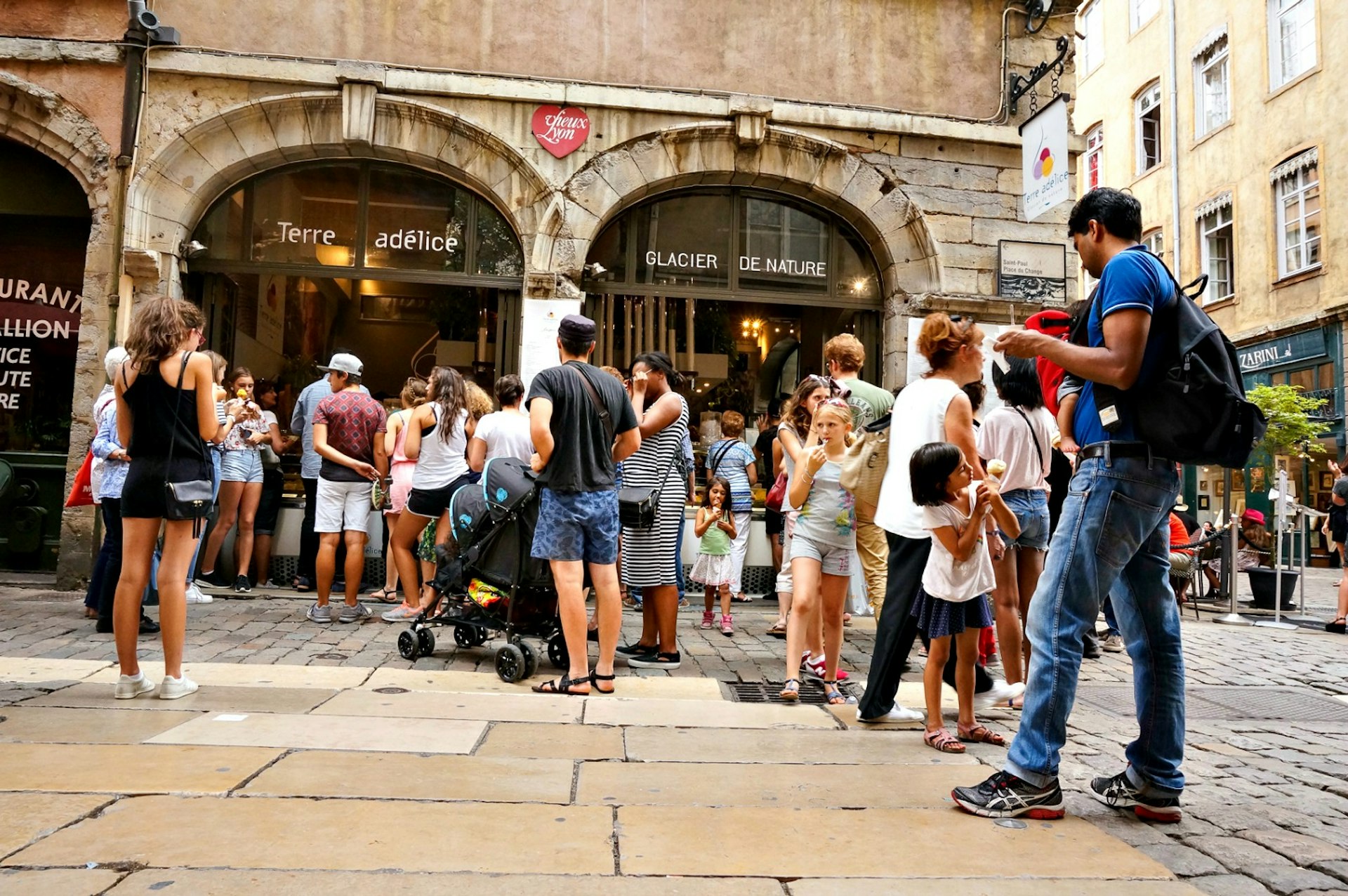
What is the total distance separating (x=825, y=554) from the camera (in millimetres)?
4973

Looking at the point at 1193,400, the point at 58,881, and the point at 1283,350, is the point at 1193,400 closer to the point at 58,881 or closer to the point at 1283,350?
the point at 58,881

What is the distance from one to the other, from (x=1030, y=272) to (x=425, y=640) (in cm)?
741

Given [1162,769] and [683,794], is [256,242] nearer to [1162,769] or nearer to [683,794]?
[683,794]

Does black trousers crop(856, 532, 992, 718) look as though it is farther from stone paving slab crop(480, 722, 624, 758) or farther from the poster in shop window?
the poster in shop window

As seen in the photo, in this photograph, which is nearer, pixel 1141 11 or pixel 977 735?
pixel 977 735

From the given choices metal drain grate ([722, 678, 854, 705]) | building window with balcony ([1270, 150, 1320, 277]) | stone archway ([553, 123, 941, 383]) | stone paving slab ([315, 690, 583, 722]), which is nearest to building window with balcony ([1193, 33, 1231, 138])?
building window with balcony ([1270, 150, 1320, 277])

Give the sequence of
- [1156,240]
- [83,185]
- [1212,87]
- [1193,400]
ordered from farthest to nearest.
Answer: [1156,240] → [1212,87] → [83,185] → [1193,400]

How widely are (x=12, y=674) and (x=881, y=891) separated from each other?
4.52m

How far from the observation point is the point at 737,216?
10406 mm

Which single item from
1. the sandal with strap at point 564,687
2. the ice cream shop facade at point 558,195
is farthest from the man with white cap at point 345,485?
the sandal with strap at point 564,687

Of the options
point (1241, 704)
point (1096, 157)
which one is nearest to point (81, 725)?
point (1241, 704)

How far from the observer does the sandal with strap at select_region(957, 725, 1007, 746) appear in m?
4.09

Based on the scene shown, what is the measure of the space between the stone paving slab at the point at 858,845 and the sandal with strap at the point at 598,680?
1864 millimetres

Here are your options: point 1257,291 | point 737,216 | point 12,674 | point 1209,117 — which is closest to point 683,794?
point 12,674
